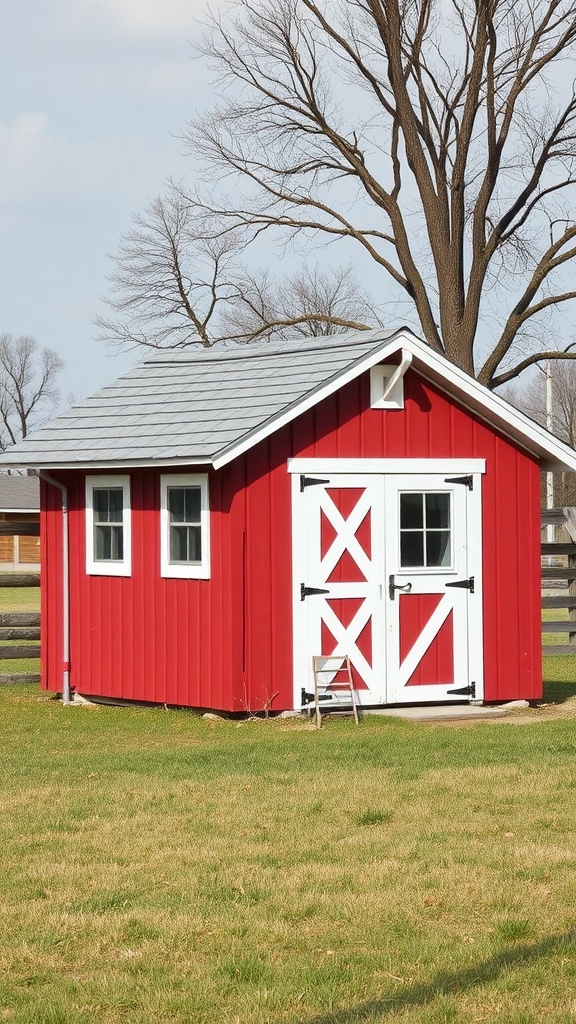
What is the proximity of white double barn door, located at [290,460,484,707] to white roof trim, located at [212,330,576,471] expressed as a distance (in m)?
0.59

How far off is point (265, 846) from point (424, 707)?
7007mm

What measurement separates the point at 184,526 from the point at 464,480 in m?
3.11

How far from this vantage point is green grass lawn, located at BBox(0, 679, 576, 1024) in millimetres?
5289

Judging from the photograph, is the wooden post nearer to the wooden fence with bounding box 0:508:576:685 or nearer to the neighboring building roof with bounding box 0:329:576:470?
the wooden fence with bounding box 0:508:576:685

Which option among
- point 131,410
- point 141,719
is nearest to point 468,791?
point 141,719

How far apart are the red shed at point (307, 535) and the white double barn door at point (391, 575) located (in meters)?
0.02

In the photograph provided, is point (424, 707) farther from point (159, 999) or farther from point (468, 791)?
point (159, 999)

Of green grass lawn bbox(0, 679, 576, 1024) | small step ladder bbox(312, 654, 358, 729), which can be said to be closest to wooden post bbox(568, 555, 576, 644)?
small step ladder bbox(312, 654, 358, 729)

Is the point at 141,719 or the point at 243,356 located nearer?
the point at 141,719

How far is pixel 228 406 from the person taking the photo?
1452cm

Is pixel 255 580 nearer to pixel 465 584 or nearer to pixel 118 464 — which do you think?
pixel 118 464

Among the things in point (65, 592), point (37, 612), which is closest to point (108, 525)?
point (65, 592)

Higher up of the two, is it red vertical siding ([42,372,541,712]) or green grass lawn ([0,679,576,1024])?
red vertical siding ([42,372,541,712])

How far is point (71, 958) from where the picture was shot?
5805 millimetres
